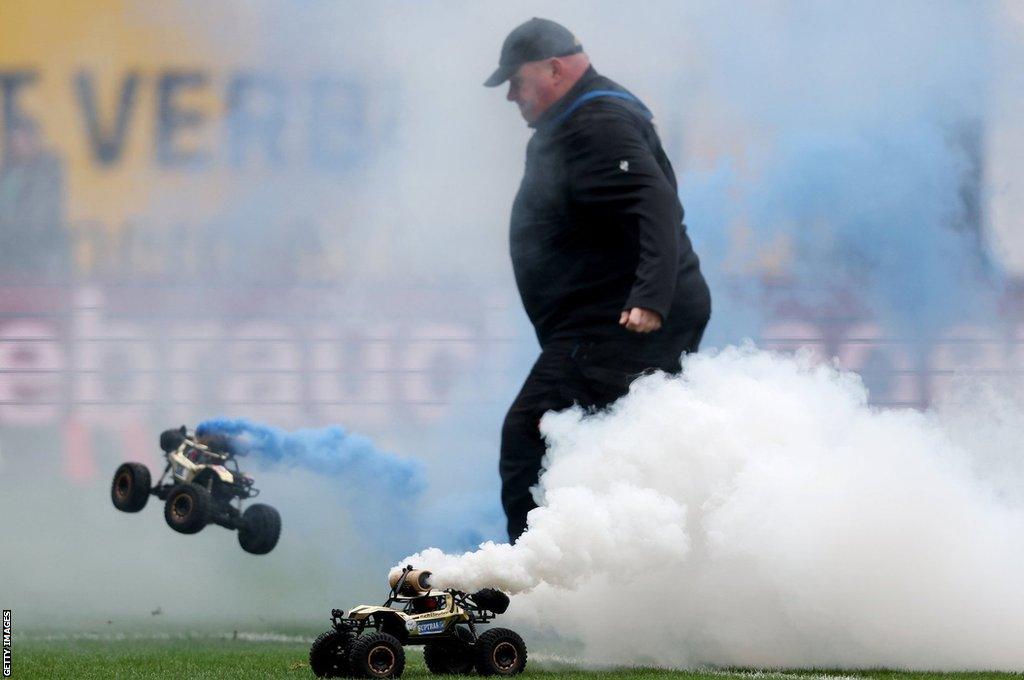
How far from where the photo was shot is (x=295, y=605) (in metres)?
9.07

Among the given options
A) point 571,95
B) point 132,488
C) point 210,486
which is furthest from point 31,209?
point 571,95

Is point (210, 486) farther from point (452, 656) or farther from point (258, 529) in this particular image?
point (452, 656)

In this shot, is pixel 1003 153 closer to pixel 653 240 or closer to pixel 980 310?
pixel 980 310

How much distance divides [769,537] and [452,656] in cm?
109

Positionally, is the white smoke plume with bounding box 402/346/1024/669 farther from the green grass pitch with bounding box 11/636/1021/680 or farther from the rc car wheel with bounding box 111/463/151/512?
the rc car wheel with bounding box 111/463/151/512

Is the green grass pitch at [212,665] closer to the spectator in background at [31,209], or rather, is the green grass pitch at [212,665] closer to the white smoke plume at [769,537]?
the white smoke plume at [769,537]

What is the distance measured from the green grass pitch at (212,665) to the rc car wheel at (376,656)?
0.50 ft

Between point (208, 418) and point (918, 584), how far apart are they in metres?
4.95

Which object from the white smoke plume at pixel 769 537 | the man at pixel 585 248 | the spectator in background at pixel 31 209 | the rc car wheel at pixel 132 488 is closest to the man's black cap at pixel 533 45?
the man at pixel 585 248

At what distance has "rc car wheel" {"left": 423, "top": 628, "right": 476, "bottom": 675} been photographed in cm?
548

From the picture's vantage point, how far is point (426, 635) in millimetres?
5422

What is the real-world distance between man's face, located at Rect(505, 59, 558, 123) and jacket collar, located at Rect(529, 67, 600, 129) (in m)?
0.06

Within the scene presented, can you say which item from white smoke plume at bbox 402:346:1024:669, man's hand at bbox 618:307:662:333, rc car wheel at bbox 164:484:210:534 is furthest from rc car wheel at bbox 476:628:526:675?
rc car wheel at bbox 164:484:210:534

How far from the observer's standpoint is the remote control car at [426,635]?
17.3ft
